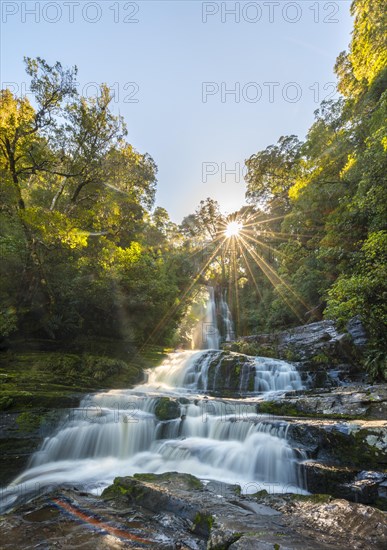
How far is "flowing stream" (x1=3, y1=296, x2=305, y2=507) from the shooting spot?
5232mm

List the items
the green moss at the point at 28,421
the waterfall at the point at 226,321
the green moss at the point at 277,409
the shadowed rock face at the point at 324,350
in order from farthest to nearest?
1. the waterfall at the point at 226,321
2. the shadowed rock face at the point at 324,350
3. the green moss at the point at 277,409
4. the green moss at the point at 28,421

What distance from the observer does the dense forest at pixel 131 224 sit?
9477 mm

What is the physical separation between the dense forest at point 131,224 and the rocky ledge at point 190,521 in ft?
20.7

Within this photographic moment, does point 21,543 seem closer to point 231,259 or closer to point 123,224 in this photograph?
point 123,224

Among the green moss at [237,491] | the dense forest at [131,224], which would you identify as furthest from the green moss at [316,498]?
the dense forest at [131,224]

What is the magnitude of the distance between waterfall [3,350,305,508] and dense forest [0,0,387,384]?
15.3 feet

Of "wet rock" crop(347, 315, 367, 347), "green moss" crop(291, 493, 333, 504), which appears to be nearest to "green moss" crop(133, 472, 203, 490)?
"green moss" crop(291, 493, 333, 504)

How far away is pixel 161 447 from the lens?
651 cm

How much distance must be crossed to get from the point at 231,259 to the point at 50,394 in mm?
27762

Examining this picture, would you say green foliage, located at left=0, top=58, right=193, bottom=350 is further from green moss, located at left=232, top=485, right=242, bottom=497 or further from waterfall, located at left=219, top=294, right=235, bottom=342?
waterfall, located at left=219, top=294, right=235, bottom=342

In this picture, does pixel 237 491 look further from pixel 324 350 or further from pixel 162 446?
pixel 324 350

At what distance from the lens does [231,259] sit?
33844 millimetres

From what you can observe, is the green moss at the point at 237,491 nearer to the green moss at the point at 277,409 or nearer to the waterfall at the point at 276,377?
the green moss at the point at 277,409

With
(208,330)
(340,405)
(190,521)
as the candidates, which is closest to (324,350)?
(340,405)
